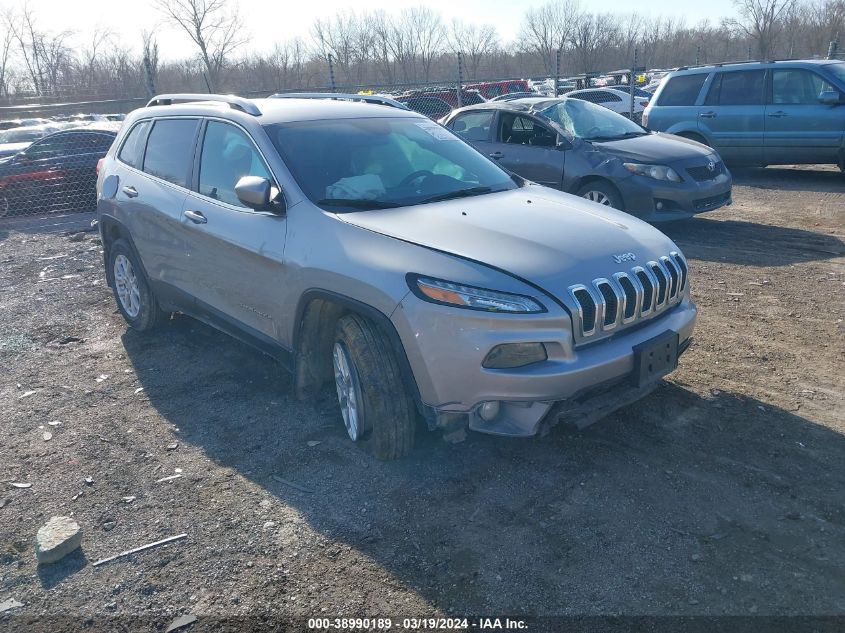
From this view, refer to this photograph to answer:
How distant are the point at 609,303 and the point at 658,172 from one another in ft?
17.6

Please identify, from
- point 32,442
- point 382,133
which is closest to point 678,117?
point 382,133

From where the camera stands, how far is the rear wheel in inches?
325

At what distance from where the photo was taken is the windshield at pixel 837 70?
11.0m

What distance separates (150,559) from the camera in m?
3.04

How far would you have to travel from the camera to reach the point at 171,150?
197 inches

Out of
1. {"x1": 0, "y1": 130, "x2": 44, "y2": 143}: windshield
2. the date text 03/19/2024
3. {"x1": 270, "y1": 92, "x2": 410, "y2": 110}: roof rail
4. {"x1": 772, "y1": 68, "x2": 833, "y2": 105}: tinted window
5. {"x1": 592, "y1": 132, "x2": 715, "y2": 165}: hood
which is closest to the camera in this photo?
the date text 03/19/2024

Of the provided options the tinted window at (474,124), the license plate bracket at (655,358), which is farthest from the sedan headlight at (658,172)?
the license plate bracket at (655,358)

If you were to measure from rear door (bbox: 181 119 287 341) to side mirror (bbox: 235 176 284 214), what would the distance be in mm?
60

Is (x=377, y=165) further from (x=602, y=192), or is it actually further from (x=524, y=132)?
(x=524, y=132)

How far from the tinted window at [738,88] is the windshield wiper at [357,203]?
33.1ft

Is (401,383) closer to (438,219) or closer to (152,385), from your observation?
(438,219)

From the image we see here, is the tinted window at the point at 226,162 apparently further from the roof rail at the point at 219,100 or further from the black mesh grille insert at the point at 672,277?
the black mesh grille insert at the point at 672,277

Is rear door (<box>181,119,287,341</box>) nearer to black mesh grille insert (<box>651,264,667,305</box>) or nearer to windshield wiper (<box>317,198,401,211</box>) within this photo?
windshield wiper (<box>317,198,401,211</box>)

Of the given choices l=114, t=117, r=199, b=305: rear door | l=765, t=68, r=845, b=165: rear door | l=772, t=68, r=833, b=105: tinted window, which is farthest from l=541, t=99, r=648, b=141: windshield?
l=114, t=117, r=199, b=305: rear door
